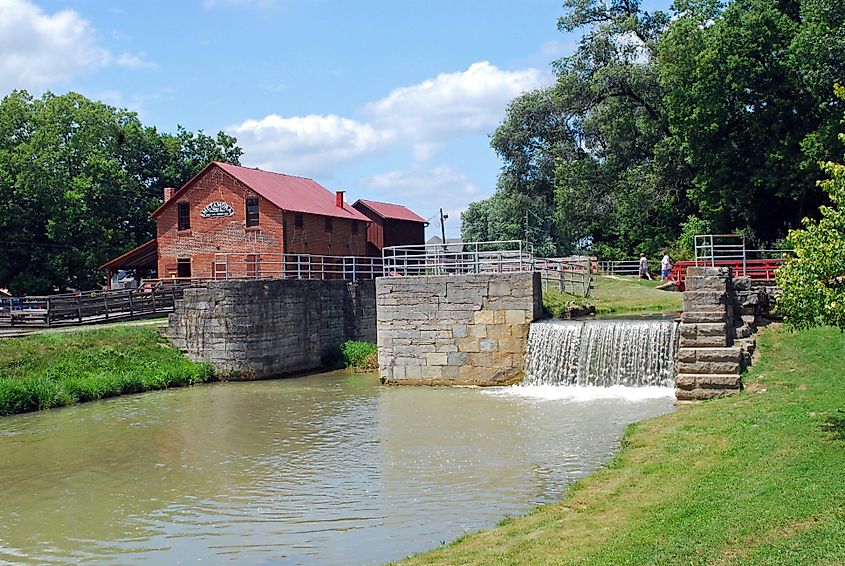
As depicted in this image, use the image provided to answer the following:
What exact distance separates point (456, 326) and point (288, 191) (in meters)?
17.8

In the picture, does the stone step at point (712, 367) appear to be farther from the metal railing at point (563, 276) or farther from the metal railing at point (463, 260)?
the metal railing at point (563, 276)

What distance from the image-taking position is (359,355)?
30.6 metres

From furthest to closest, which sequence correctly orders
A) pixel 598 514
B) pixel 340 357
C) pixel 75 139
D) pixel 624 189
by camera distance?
pixel 75 139 → pixel 624 189 → pixel 340 357 → pixel 598 514

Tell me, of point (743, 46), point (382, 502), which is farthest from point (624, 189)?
point (382, 502)

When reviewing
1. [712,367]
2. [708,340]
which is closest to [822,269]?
[712,367]

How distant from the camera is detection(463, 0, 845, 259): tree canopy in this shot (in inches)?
1344

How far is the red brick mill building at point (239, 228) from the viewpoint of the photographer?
3716 cm

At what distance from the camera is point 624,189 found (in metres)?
44.3

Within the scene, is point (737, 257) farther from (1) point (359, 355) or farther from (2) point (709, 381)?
(2) point (709, 381)

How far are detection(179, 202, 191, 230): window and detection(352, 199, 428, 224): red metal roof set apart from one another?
1103 centimetres

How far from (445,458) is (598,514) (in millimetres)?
5211

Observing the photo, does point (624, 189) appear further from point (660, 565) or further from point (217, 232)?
point (660, 565)

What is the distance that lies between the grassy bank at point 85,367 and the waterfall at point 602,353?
10785 mm

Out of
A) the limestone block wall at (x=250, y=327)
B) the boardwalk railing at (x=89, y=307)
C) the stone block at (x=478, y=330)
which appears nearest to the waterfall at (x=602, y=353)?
the stone block at (x=478, y=330)
